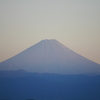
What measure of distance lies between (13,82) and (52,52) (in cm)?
1815

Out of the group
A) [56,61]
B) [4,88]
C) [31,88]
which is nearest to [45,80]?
[31,88]

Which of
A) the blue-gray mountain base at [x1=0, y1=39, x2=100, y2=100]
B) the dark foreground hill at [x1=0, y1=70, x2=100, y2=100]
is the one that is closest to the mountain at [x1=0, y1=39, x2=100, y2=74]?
the blue-gray mountain base at [x1=0, y1=39, x2=100, y2=100]

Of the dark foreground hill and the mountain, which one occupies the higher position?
the mountain

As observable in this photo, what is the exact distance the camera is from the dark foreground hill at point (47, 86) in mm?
37500

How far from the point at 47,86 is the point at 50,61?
15869 millimetres

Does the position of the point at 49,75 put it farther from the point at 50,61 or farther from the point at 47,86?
the point at 50,61

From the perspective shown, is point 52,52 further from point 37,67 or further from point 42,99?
point 42,99

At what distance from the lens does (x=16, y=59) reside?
57656 millimetres

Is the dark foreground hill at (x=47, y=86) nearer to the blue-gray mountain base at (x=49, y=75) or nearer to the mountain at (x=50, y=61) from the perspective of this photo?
the blue-gray mountain base at (x=49, y=75)

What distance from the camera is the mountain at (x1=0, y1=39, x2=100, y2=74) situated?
173 feet

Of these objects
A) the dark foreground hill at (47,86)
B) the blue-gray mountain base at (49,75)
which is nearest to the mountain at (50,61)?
the blue-gray mountain base at (49,75)

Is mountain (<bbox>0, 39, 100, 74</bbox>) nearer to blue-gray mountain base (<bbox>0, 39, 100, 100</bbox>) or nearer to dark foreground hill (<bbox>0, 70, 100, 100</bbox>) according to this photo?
blue-gray mountain base (<bbox>0, 39, 100, 100</bbox>)

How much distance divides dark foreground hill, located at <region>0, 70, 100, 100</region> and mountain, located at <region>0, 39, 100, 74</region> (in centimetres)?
482

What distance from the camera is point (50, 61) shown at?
56781mm
